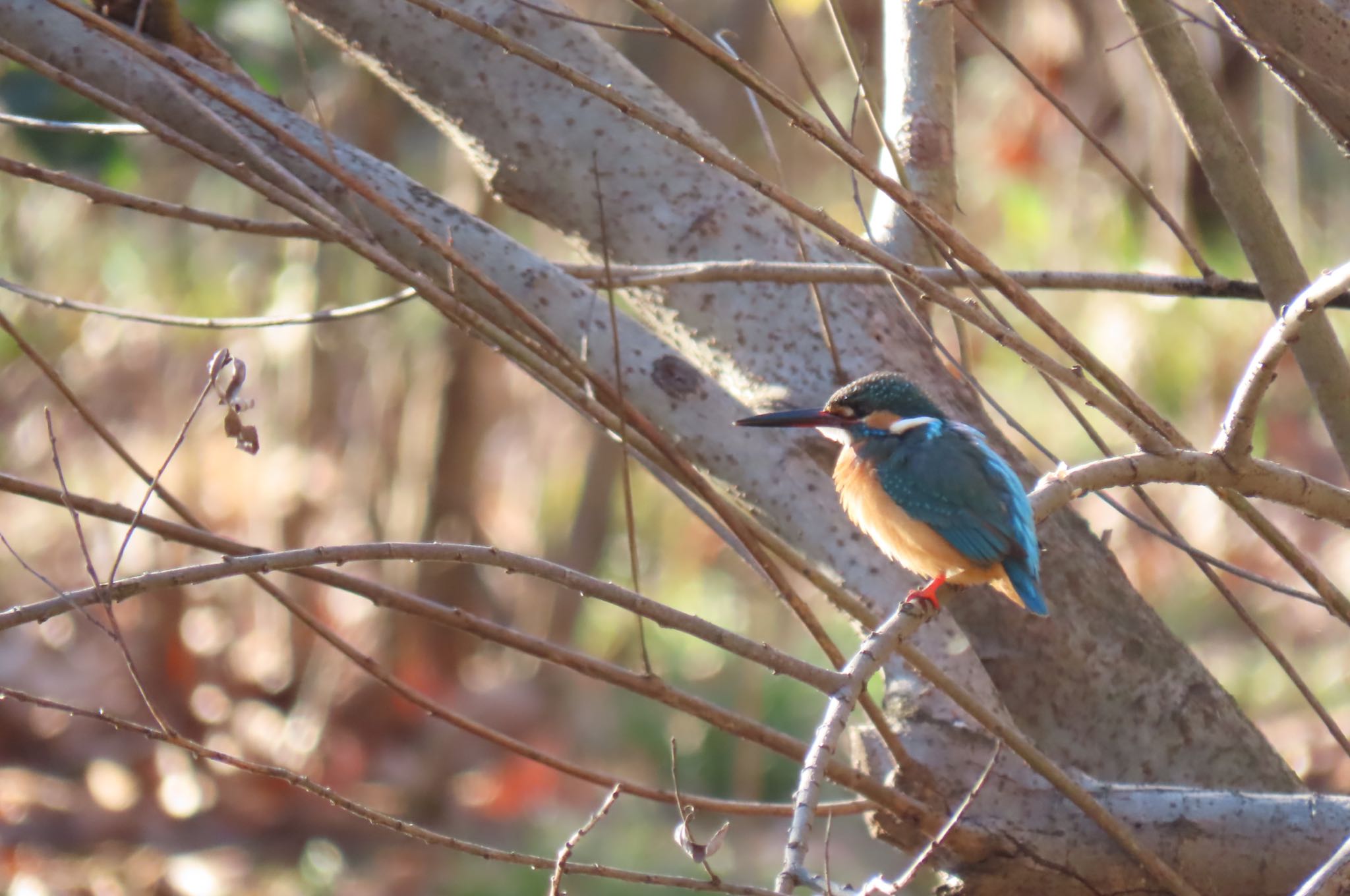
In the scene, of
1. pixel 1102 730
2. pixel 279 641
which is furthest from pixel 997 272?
pixel 279 641

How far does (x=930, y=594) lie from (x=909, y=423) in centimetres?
40

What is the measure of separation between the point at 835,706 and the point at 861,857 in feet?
16.6

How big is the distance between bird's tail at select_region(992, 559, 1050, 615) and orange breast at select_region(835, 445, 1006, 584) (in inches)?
3.0

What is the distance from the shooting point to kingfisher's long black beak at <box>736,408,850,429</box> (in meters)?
2.00

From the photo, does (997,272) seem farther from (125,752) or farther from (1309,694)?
(125,752)

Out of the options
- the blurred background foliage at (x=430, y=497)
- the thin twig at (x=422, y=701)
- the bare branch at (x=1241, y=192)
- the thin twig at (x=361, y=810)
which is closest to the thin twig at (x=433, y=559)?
the thin twig at (x=361, y=810)

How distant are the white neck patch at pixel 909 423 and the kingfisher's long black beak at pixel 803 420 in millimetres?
153

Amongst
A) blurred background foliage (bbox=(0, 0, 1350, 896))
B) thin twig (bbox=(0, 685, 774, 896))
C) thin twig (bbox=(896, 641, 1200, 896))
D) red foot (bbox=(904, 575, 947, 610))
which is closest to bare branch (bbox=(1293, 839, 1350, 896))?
thin twig (bbox=(896, 641, 1200, 896))

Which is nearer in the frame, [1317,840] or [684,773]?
[1317,840]

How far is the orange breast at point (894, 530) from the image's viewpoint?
1988 mm

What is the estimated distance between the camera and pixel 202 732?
652 centimetres

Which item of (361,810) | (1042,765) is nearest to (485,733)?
(361,810)

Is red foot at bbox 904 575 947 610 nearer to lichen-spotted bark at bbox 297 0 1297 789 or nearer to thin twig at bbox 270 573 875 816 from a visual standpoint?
lichen-spotted bark at bbox 297 0 1297 789

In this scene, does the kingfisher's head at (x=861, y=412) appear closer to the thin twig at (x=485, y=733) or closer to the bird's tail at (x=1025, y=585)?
the bird's tail at (x=1025, y=585)
